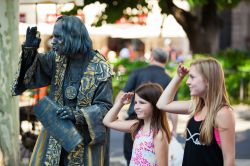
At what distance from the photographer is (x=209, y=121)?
4.25 metres

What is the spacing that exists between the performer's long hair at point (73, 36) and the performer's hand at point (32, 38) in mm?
180

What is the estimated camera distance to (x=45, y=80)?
4.99 m

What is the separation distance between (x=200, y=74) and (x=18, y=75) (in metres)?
1.28

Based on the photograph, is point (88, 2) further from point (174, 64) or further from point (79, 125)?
point (174, 64)

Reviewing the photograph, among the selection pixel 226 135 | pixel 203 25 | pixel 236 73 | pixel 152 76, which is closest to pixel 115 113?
pixel 226 135

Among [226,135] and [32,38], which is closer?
[226,135]

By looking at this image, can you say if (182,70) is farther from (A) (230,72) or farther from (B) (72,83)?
(A) (230,72)

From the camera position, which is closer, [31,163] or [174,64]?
[31,163]

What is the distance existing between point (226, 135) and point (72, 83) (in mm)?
1185

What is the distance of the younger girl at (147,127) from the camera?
4855 mm

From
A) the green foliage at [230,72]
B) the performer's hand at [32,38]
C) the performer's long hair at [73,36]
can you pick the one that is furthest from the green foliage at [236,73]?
the performer's hand at [32,38]

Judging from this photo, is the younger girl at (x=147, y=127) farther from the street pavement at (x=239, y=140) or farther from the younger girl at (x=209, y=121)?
the street pavement at (x=239, y=140)

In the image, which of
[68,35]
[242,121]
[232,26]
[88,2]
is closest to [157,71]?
[88,2]

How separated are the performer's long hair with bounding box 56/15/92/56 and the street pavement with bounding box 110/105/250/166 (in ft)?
17.3
